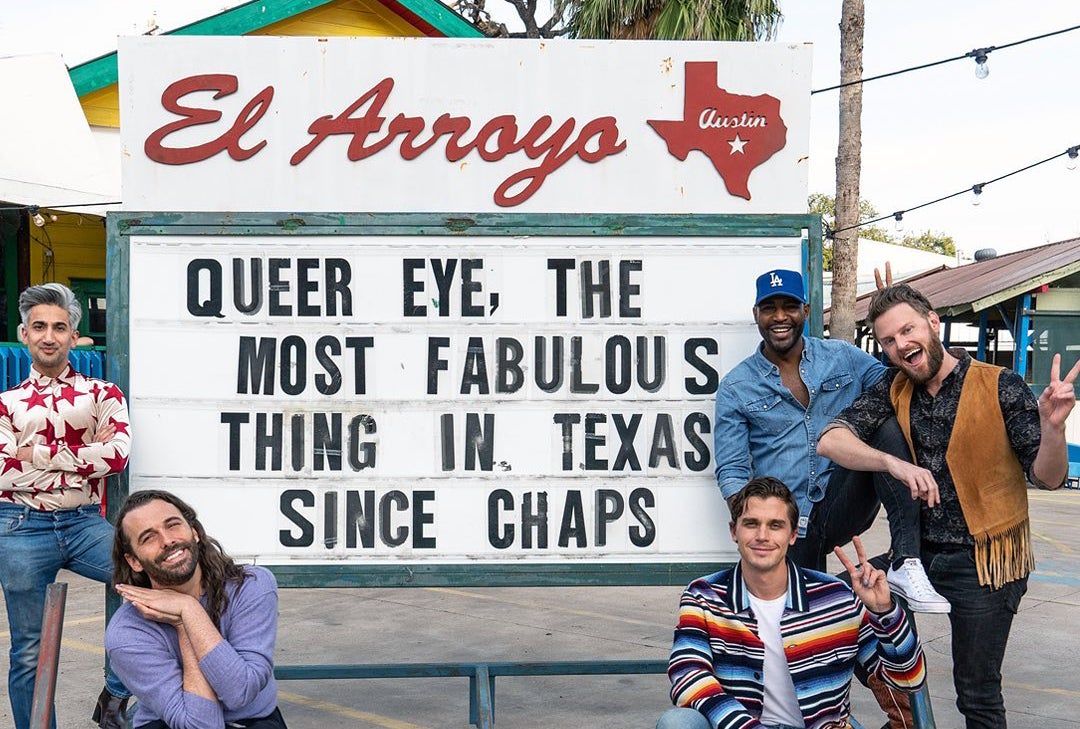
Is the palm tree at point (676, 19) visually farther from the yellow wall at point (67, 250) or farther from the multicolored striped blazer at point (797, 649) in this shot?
the multicolored striped blazer at point (797, 649)

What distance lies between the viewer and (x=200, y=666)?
363cm

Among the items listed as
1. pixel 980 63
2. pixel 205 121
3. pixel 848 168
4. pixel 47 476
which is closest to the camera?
pixel 47 476

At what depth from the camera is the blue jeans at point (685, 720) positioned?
3.81 m

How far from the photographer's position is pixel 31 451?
488cm

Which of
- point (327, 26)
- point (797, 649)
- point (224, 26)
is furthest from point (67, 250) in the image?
point (797, 649)

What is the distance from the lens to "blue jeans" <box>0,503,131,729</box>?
485 cm

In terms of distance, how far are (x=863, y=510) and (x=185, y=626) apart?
2.70m

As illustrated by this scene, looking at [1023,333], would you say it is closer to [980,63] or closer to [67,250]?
[980,63]

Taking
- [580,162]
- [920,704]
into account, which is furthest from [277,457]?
[920,704]

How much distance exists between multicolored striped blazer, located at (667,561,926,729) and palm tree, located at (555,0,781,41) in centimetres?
1440

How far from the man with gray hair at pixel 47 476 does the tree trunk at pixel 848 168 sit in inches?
504

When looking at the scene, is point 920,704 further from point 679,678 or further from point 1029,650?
point 1029,650

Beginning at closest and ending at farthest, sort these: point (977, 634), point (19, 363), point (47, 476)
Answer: point (977, 634), point (47, 476), point (19, 363)

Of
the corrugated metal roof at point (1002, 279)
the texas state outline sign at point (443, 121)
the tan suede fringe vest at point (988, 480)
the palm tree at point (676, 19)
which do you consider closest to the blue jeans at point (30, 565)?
the texas state outline sign at point (443, 121)
